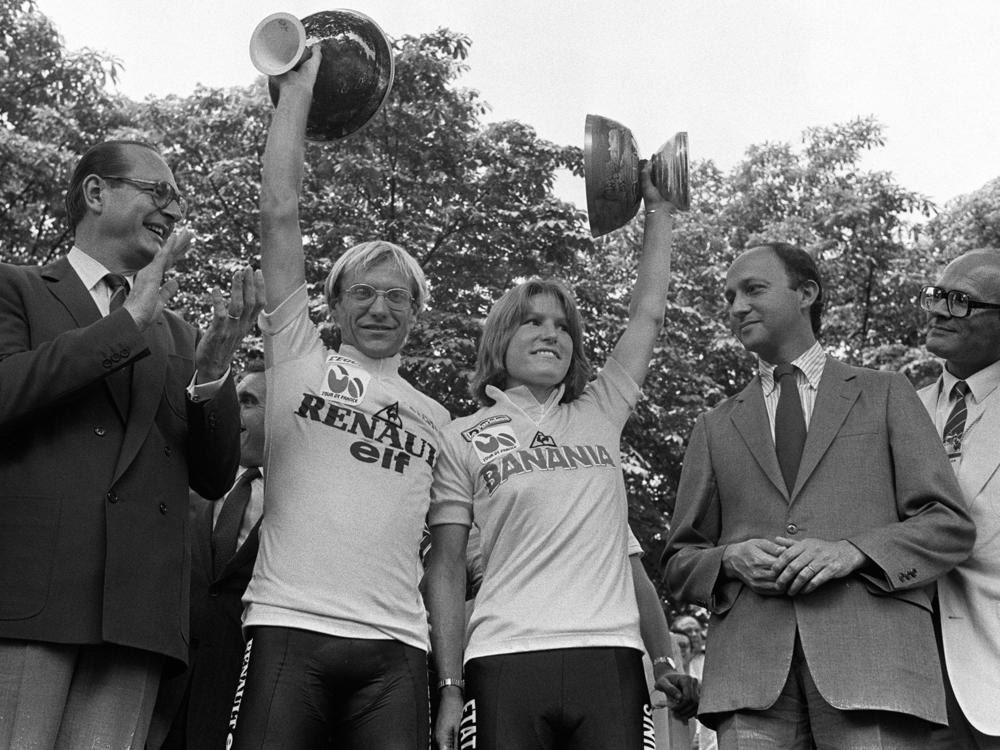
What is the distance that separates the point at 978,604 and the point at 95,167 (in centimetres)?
338

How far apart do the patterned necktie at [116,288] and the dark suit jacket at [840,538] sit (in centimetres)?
211

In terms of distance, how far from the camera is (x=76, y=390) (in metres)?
3.34

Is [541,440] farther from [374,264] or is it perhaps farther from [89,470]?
[89,470]

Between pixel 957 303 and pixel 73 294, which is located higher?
pixel 957 303

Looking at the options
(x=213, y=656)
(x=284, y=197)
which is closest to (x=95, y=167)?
(x=284, y=197)

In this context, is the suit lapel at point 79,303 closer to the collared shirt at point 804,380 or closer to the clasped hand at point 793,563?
the clasped hand at point 793,563

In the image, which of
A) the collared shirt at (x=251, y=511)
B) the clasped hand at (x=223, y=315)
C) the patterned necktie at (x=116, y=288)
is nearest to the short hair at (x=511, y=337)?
the collared shirt at (x=251, y=511)

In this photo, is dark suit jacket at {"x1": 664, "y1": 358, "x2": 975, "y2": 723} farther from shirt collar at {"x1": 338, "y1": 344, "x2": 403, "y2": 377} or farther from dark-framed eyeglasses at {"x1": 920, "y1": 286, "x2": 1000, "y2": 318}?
shirt collar at {"x1": 338, "y1": 344, "x2": 403, "y2": 377}

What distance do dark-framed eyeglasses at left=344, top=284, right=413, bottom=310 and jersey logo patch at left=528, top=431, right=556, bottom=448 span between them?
722 mm

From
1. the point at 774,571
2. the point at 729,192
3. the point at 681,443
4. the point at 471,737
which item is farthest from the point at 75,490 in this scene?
the point at 729,192

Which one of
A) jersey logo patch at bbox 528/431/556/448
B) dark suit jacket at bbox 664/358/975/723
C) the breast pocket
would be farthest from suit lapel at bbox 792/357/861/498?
the breast pocket

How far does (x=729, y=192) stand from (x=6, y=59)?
16.3 meters

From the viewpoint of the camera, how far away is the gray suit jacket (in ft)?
12.9

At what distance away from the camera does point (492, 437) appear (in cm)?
444
